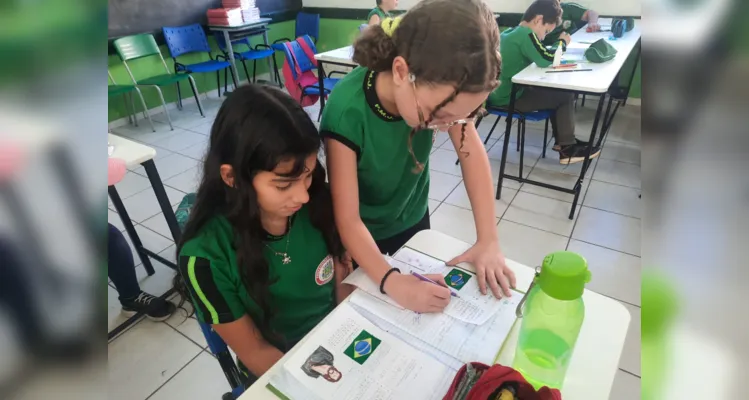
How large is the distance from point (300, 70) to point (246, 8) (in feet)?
5.06

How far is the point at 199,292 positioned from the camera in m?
0.79

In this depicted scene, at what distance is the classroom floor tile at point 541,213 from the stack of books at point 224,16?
11.2 feet

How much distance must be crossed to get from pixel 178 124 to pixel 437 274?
3.81 metres

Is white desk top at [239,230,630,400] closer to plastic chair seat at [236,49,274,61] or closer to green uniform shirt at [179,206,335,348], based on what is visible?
green uniform shirt at [179,206,335,348]

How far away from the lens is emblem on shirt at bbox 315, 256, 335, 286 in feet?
3.19

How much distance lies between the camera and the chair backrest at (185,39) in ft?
13.6

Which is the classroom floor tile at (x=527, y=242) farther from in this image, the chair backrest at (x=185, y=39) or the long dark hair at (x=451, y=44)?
the chair backrest at (x=185, y=39)

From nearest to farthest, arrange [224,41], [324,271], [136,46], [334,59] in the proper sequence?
[324,271] → [334,59] → [136,46] → [224,41]

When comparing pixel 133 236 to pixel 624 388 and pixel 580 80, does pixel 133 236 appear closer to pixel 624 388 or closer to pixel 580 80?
pixel 624 388


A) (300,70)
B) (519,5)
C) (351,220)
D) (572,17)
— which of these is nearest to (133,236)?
(351,220)

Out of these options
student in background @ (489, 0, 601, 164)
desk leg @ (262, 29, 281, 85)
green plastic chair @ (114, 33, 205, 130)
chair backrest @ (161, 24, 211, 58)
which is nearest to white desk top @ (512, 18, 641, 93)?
student in background @ (489, 0, 601, 164)

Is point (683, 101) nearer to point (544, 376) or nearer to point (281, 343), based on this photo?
point (544, 376)

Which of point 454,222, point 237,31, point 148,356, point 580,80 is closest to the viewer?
point 148,356

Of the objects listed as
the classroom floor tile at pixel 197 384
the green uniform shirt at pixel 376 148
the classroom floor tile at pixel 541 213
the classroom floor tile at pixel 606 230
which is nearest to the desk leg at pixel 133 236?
the classroom floor tile at pixel 197 384
